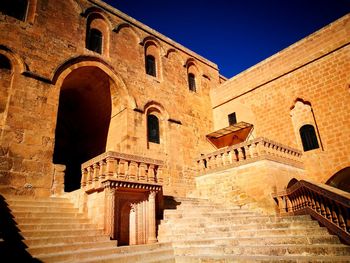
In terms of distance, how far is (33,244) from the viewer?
5047 millimetres

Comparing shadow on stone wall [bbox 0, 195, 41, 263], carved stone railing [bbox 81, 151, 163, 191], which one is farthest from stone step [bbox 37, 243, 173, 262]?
carved stone railing [bbox 81, 151, 163, 191]

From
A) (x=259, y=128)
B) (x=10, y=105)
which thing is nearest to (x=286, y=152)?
(x=259, y=128)

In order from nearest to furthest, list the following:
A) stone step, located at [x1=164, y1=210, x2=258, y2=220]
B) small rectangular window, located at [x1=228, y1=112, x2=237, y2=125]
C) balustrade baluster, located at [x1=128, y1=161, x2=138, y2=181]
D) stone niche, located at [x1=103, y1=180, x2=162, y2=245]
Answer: stone niche, located at [x1=103, y1=180, x2=162, y2=245] < balustrade baluster, located at [x1=128, y1=161, x2=138, y2=181] < stone step, located at [x1=164, y1=210, x2=258, y2=220] < small rectangular window, located at [x1=228, y1=112, x2=237, y2=125]

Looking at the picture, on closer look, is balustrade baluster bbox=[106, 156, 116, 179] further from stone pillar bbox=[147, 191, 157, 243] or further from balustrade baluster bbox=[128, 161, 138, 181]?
stone pillar bbox=[147, 191, 157, 243]

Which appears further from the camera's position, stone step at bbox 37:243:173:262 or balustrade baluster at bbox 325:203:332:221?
balustrade baluster at bbox 325:203:332:221

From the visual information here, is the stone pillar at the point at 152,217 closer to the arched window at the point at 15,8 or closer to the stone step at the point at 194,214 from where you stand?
the stone step at the point at 194,214

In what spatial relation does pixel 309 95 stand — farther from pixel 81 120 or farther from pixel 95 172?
pixel 81 120

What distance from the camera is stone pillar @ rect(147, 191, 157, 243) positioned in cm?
660

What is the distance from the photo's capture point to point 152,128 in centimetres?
1369

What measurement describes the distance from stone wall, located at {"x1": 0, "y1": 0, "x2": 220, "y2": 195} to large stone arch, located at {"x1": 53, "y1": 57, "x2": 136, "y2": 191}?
96 millimetres

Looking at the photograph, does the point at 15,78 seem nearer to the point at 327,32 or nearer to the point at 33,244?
the point at 33,244

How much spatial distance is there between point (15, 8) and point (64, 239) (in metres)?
10.1

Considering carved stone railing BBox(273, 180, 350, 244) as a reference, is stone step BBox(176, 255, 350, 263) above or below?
below

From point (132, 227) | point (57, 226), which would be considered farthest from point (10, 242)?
point (132, 227)
